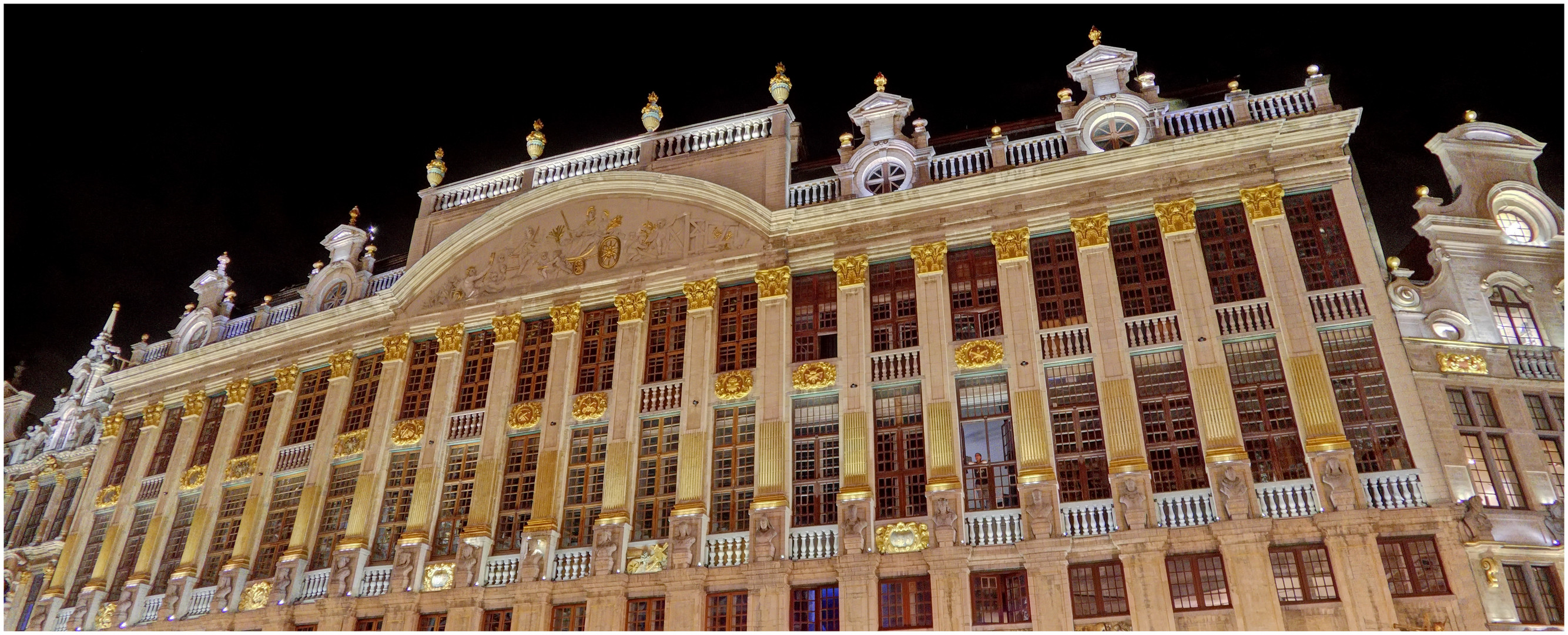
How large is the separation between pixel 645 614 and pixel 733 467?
12.0 feet

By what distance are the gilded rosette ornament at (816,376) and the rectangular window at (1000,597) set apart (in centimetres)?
552

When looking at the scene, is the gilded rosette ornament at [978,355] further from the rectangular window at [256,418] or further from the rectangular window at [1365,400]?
the rectangular window at [256,418]

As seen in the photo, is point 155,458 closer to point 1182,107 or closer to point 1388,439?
point 1182,107

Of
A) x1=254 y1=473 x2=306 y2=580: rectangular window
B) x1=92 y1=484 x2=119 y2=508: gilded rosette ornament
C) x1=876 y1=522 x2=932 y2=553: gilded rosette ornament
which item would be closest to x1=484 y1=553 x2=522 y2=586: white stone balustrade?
x1=254 y1=473 x2=306 y2=580: rectangular window

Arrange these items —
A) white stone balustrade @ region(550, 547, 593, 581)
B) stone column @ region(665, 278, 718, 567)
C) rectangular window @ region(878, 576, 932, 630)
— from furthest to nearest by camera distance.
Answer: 1. white stone balustrade @ region(550, 547, 593, 581)
2. stone column @ region(665, 278, 718, 567)
3. rectangular window @ region(878, 576, 932, 630)

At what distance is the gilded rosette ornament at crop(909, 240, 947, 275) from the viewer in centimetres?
2562

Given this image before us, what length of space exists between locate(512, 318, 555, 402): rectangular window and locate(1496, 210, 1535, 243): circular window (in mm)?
21552

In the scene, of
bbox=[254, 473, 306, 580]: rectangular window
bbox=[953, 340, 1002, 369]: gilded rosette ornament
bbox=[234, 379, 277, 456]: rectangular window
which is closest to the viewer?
bbox=[953, 340, 1002, 369]: gilded rosette ornament

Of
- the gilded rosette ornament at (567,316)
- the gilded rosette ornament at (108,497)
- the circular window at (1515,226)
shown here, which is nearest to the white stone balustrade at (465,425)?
the gilded rosette ornament at (567,316)

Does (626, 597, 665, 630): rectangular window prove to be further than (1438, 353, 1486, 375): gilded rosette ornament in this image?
Yes

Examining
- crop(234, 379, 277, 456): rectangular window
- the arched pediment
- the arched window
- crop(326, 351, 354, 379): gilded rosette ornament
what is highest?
the arched pediment

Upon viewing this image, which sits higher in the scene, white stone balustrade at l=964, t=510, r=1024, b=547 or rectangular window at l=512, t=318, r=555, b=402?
rectangular window at l=512, t=318, r=555, b=402

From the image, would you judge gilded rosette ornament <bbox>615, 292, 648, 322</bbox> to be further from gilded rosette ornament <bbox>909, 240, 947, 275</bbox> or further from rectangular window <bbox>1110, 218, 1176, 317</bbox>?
rectangular window <bbox>1110, 218, 1176, 317</bbox>

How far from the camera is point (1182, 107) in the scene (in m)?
26.6
